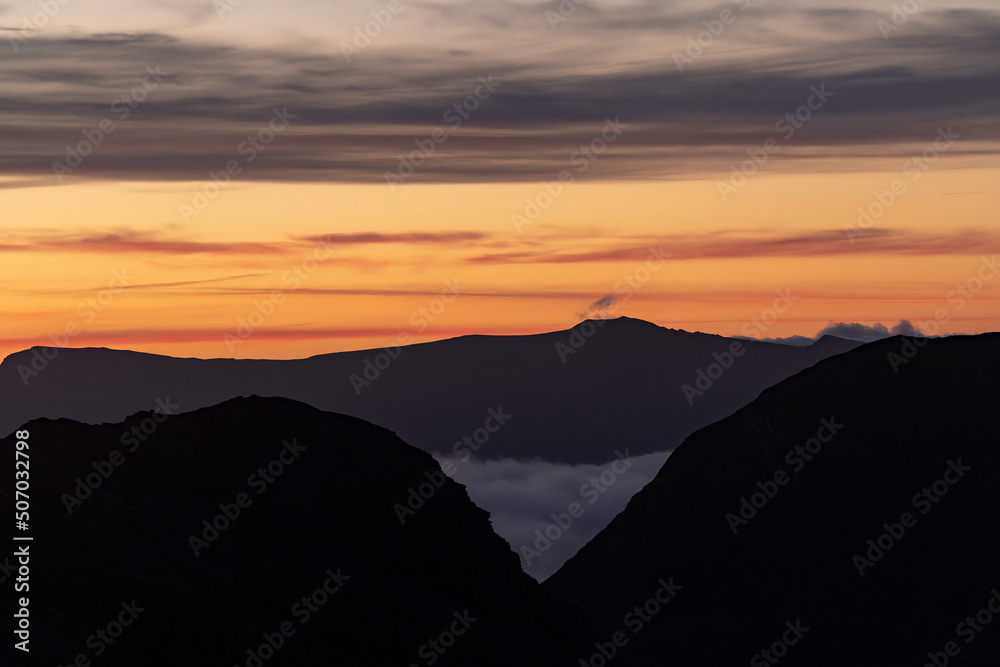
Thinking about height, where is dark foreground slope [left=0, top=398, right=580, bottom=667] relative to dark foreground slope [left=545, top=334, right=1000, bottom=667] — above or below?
above

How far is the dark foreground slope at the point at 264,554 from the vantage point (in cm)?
6600

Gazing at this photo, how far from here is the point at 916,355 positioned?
18062 cm

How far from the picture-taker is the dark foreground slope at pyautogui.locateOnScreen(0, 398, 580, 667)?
6600 centimetres

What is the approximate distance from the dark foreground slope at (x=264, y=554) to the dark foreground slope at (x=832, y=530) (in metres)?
38.2

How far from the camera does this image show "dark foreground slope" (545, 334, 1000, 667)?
145000mm

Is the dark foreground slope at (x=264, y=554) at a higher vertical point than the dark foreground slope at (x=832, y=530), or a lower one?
higher

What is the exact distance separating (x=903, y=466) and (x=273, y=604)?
11392 centimetres

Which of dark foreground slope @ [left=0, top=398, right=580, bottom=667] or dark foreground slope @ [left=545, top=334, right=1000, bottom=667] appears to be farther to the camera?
dark foreground slope @ [left=545, top=334, right=1000, bottom=667]

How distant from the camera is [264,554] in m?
86.5

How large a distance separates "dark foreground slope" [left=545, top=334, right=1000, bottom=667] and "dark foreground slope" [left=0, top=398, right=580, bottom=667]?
38214mm

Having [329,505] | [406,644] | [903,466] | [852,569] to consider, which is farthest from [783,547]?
[406,644]

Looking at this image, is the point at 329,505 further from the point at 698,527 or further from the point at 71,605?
the point at 698,527

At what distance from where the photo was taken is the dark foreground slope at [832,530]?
476 ft

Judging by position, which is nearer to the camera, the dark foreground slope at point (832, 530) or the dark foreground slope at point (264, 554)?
the dark foreground slope at point (264, 554)
